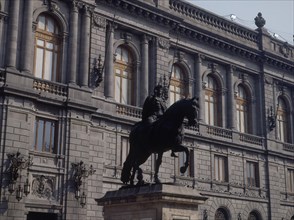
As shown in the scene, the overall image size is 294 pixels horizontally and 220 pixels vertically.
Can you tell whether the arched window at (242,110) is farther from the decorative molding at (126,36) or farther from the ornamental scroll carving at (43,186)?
the ornamental scroll carving at (43,186)

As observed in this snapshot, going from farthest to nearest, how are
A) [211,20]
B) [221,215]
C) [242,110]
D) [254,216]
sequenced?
1. [242,110]
2. [211,20]
3. [254,216]
4. [221,215]

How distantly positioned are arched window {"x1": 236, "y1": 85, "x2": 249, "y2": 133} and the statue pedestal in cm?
2648

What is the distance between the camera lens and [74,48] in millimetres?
32812

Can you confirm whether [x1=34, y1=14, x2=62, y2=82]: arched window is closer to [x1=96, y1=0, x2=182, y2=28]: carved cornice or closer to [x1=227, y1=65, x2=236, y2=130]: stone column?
[x1=96, y1=0, x2=182, y2=28]: carved cornice

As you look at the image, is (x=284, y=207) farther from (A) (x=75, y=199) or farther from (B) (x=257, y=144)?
(A) (x=75, y=199)

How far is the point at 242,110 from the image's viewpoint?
146ft

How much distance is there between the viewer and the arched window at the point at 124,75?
3606 cm

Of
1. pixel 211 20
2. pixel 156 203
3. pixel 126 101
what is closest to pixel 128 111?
pixel 126 101

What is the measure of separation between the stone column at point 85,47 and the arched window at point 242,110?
16052 millimetres

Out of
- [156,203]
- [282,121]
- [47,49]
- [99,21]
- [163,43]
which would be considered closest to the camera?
[156,203]

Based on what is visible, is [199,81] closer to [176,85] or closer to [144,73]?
[176,85]

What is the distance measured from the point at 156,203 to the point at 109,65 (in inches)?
751

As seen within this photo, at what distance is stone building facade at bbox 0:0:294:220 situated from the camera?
1161 inches

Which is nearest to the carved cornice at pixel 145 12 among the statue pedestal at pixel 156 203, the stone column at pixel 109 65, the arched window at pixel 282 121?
the stone column at pixel 109 65
